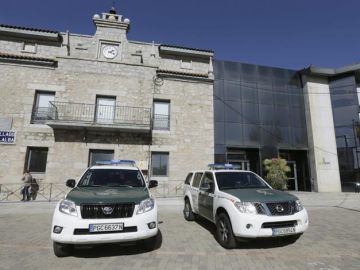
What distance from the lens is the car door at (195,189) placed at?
744 cm

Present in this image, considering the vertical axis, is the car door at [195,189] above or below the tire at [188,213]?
above

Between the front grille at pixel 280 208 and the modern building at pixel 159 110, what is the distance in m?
9.88

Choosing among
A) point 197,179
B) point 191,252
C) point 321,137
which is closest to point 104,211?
point 191,252

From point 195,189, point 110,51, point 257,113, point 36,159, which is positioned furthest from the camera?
point 257,113

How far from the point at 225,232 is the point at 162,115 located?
11129 millimetres

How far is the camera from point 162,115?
15.6 m

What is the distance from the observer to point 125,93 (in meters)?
15.1

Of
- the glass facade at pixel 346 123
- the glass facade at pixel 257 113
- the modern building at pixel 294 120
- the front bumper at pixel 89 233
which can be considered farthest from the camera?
the glass facade at pixel 346 123

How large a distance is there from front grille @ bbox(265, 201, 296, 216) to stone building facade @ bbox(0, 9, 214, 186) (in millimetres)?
9912

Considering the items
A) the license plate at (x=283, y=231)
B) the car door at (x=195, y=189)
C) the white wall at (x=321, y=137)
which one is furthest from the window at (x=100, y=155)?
the white wall at (x=321, y=137)

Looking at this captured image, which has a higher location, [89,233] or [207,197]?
[207,197]

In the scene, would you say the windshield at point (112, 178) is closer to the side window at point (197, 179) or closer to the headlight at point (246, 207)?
the side window at point (197, 179)

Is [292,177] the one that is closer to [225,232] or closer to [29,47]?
[225,232]

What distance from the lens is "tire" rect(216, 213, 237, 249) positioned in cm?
504
